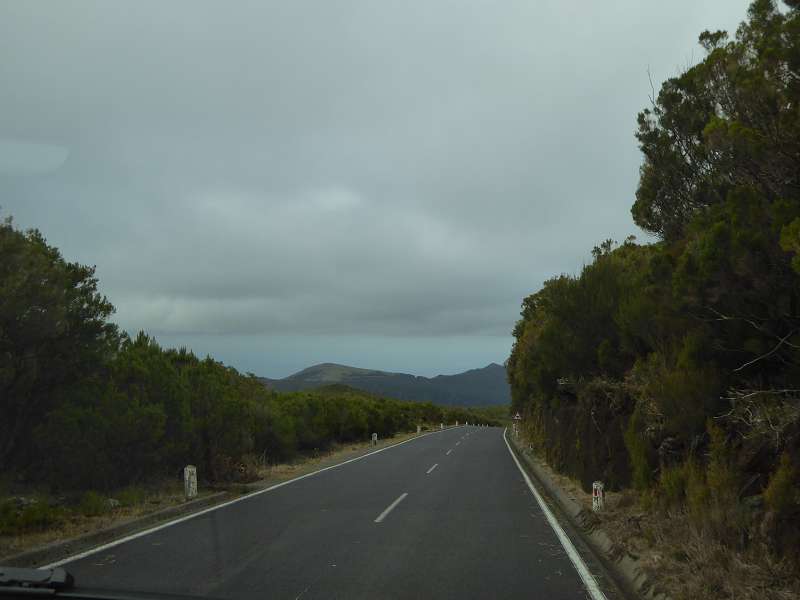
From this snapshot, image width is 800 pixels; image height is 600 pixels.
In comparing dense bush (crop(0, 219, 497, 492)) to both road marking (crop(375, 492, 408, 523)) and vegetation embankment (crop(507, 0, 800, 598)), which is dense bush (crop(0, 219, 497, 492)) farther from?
vegetation embankment (crop(507, 0, 800, 598))

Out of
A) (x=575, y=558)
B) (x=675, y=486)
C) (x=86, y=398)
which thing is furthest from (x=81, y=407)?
(x=675, y=486)

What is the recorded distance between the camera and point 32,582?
151 inches

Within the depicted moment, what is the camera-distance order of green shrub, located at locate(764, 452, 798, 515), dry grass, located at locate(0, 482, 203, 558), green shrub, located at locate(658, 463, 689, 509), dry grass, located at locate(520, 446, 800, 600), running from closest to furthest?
dry grass, located at locate(520, 446, 800, 600) → green shrub, located at locate(764, 452, 798, 515) → dry grass, located at locate(0, 482, 203, 558) → green shrub, located at locate(658, 463, 689, 509)

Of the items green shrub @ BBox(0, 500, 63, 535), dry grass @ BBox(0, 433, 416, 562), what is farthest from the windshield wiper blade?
green shrub @ BBox(0, 500, 63, 535)

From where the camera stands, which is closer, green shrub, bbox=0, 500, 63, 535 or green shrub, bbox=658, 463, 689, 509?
green shrub, bbox=658, 463, 689, 509

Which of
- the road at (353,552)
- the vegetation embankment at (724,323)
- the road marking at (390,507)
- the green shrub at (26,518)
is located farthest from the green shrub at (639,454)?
the green shrub at (26,518)

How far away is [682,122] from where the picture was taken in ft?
36.3

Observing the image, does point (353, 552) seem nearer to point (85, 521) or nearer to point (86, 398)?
point (85, 521)

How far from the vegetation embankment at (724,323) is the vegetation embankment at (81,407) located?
28.2 ft

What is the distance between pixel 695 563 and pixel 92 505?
890 centimetres

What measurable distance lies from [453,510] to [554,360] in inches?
283

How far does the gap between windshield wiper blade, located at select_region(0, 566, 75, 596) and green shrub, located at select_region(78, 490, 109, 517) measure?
24.0 ft

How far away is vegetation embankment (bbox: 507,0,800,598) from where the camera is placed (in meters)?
6.54

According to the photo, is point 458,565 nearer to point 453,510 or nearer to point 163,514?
point 453,510
